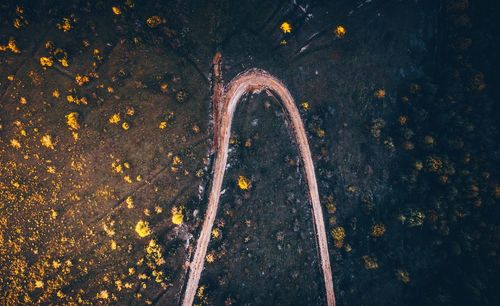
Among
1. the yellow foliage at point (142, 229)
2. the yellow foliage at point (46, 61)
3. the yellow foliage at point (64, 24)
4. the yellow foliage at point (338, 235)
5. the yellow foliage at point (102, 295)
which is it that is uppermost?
the yellow foliage at point (64, 24)

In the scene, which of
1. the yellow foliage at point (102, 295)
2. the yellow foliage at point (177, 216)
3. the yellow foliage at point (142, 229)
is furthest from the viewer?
the yellow foliage at point (177, 216)

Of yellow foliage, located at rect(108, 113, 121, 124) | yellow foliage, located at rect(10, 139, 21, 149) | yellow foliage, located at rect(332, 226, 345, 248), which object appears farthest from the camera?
yellow foliage, located at rect(332, 226, 345, 248)

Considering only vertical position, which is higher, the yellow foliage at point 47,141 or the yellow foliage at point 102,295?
the yellow foliage at point 47,141

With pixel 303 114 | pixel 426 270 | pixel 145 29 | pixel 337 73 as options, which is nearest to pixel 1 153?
pixel 145 29

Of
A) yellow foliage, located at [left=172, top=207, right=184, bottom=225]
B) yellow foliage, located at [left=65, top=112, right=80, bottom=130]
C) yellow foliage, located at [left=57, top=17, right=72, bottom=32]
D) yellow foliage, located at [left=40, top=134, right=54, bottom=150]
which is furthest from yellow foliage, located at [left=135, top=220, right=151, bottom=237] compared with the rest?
yellow foliage, located at [left=57, top=17, right=72, bottom=32]

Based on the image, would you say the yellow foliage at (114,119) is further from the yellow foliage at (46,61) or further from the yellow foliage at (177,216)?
the yellow foliage at (177,216)

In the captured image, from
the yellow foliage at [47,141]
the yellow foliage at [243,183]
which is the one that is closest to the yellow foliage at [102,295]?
the yellow foliage at [47,141]

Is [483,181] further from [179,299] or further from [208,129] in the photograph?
[179,299]

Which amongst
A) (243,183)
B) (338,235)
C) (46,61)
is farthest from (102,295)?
(338,235)

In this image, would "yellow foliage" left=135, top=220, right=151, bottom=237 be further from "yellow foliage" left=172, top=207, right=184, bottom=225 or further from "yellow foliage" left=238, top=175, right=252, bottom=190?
Answer: "yellow foliage" left=238, top=175, right=252, bottom=190

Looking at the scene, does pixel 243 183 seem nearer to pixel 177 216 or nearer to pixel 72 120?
pixel 177 216
